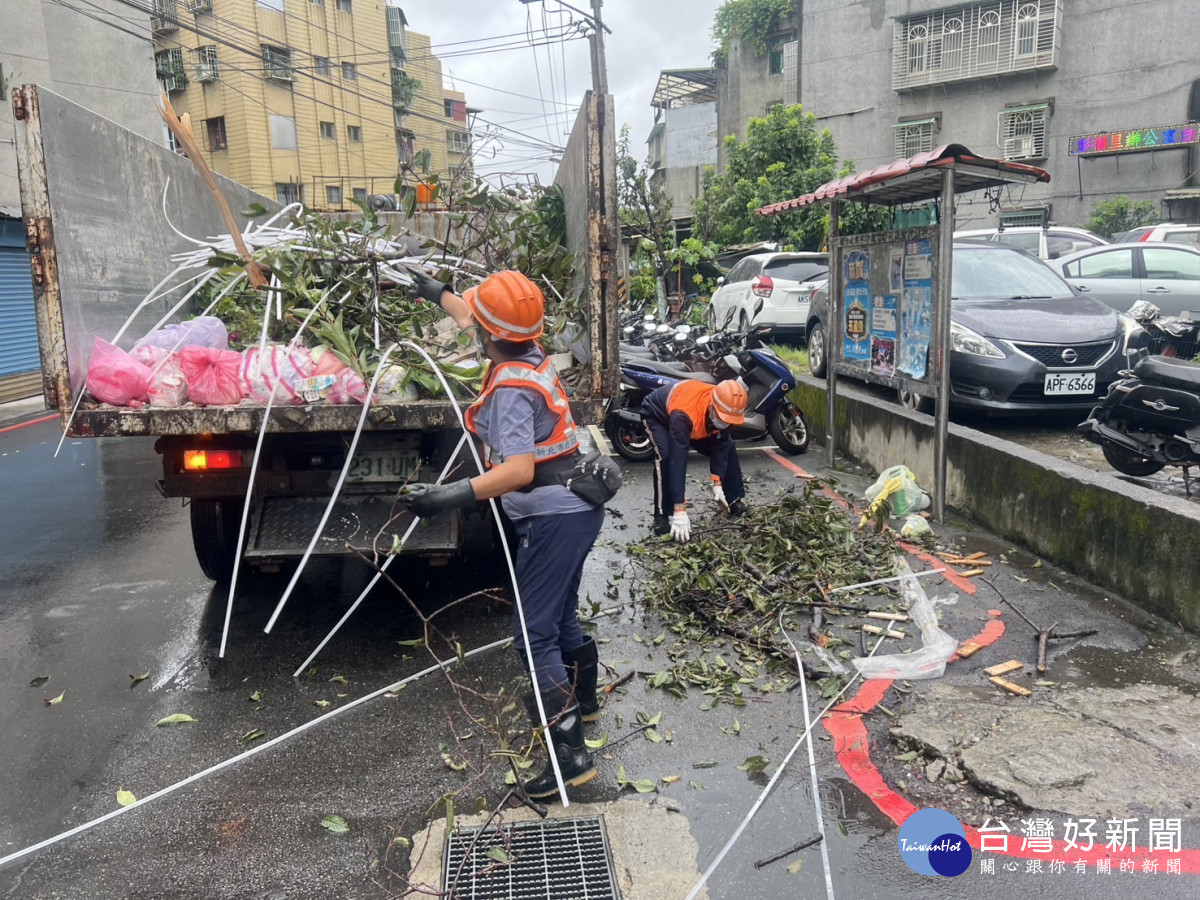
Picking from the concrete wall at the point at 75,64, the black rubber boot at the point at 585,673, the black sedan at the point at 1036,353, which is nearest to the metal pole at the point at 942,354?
the black sedan at the point at 1036,353

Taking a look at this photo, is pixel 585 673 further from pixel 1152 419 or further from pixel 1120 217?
pixel 1120 217

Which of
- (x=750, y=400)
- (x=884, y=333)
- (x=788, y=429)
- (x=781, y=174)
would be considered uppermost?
(x=781, y=174)

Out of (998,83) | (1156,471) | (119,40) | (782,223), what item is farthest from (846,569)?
(998,83)

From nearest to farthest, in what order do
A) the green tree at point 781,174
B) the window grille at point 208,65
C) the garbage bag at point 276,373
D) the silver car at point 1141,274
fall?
1. the garbage bag at point 276,373
2. the silver car at point 1141,274
3. the green tree at point 781,174
4. the window grille at point 208,65

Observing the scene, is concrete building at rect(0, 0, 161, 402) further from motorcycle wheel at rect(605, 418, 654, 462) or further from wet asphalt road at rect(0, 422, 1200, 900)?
wet asphalt road at rect(0, 422, 1200, 900)

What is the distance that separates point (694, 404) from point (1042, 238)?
9.44 m

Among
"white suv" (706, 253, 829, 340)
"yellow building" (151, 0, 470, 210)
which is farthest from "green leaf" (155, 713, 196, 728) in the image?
"yellow building" (151, 0, 470, 210)

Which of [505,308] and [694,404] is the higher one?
[505,308]

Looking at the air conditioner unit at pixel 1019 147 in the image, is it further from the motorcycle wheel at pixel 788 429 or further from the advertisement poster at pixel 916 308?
the advertisement poster at pixel 916 308

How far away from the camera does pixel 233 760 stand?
3.26 metres

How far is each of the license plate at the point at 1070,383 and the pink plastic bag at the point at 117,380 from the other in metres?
6.65

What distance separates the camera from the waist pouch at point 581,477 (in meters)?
3.06

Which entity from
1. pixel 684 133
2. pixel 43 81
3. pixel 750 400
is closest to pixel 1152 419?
pixel 750 400

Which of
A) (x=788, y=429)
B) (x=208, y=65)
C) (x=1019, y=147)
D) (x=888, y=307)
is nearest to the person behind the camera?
(x=888, y=307)
